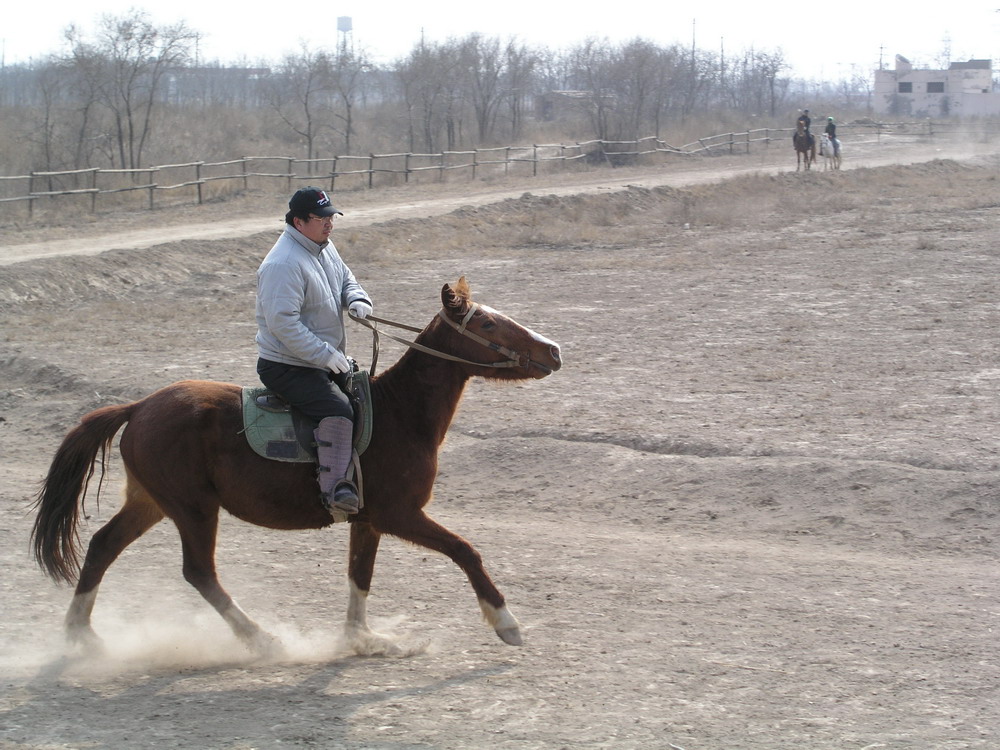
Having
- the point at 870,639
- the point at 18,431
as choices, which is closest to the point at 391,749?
the point at 870,639

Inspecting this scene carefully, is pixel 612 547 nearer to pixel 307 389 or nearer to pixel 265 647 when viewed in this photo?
pixel 265 647

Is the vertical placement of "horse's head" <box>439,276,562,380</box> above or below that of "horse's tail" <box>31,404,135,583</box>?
above

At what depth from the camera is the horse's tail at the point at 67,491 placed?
5531mm

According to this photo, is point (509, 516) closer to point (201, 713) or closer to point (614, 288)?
point (201, 713)

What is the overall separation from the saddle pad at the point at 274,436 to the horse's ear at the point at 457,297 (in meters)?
0.97

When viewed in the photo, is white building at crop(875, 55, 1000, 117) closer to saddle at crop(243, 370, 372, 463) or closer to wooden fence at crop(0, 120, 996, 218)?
wooden fence at crop(0, 120, 996, 218)

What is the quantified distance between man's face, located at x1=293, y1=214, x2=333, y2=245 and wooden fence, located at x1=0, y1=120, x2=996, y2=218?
20.4m

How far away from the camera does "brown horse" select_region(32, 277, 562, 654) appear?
523cm

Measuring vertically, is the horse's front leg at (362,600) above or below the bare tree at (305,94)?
below

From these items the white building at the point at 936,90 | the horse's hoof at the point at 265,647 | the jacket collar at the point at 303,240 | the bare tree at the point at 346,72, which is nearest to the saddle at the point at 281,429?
the jacket collar at the point at 303,240

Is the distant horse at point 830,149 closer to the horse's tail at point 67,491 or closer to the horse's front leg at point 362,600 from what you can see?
the horse's front leg at point 362,600

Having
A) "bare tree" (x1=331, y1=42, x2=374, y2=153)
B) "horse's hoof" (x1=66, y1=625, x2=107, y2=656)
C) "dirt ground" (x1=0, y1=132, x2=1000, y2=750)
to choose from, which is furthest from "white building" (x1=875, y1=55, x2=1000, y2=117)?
"horse's hoof" (x1=66, y1=625, x2=107, y2=656)

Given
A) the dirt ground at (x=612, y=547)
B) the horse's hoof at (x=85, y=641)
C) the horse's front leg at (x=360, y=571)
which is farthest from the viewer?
the horse's front leg at (x=360, y=571)

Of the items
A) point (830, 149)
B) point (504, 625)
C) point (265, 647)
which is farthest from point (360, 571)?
point (830, 149)
